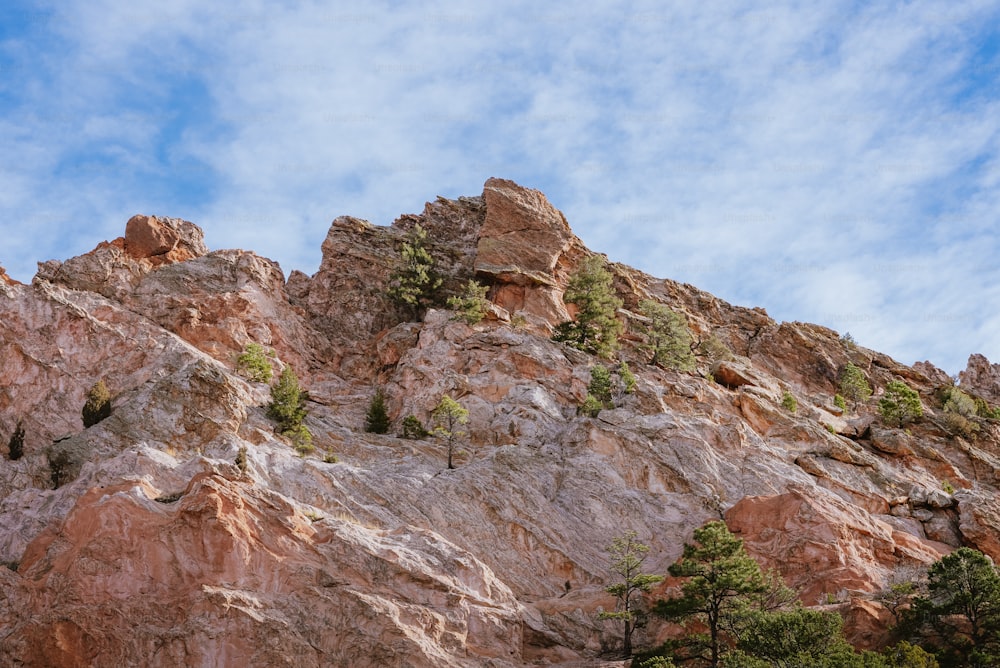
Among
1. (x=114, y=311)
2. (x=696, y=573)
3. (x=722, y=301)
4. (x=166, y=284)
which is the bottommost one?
(x=696, y=573)

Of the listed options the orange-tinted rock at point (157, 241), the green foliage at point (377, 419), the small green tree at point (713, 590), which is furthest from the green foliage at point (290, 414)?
the orange-tinted rock at point (157, 241)

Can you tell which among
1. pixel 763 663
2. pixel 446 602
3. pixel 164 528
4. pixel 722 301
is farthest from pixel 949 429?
Result: pixel 164 528

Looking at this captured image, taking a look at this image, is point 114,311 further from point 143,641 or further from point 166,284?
point 143,641

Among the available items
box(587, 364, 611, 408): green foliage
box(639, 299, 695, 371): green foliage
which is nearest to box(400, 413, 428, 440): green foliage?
box(587, 364, 611, 408): green foliage

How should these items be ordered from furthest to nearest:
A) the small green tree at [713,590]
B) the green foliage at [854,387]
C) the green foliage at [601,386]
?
the green foliage at [854,387] < the green foliage at [601,386] < the small green tree at [713,590]

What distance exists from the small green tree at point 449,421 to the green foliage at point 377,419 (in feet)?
11.7

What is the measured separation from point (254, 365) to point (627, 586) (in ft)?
98.7

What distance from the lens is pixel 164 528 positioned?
3925 centimetres

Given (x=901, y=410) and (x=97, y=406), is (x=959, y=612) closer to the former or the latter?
(x=901, y=410)

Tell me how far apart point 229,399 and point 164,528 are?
13.7m

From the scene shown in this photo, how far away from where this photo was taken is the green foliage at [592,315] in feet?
243

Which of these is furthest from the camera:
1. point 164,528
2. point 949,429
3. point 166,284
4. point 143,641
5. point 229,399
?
point 949,429

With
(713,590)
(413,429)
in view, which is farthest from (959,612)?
(413,429)

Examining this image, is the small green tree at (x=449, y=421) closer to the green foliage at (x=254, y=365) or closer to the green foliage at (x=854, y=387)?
the green foliage at (x=254, y=365)
